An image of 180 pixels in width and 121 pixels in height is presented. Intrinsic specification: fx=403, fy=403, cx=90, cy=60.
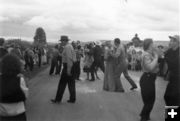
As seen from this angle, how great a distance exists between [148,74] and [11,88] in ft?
11.0

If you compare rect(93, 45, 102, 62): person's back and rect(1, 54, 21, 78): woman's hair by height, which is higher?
rect(1, 54, 21, 78): woman's hair

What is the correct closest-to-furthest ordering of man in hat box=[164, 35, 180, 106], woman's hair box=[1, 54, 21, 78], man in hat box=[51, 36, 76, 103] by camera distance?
woman's hair box=[1, 54, 21, 78], man in hat box=[164, 35, 180, 106], man in hat box=[51, 36, 76, 103]

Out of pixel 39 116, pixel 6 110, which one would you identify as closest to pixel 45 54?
pixel 39 116

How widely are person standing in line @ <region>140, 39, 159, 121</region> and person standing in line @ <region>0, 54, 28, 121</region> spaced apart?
10.4 feet

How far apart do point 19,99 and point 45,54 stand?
67.7 feet

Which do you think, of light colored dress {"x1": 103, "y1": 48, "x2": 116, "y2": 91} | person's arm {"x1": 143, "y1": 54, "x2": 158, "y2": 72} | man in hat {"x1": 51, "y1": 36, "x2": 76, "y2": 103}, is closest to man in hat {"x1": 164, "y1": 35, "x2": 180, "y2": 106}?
person's arm {"x1": 143, "y1": 54, "x2": 158, "y2": 72}

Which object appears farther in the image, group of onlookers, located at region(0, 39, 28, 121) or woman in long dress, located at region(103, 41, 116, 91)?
woman in long dress, located at region(103, 41, 116, 91)

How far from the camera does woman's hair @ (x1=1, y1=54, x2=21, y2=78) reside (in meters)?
4.92

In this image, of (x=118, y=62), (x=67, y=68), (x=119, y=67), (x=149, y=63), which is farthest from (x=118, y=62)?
(x=149, y=63)

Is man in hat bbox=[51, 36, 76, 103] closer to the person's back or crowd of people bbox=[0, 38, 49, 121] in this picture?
crowd of people bbox=[0, 38, 49, 121]

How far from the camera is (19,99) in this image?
4.98m

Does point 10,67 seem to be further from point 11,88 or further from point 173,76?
point 173,76

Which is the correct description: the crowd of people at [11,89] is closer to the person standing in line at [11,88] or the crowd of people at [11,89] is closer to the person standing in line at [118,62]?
the person standing in line at [11,88]

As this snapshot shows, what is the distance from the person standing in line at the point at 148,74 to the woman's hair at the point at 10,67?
129 inches
